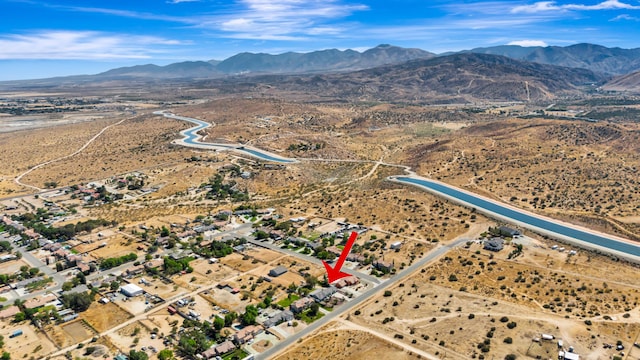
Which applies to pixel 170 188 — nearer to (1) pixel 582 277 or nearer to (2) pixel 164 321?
(2) pixel 164 321

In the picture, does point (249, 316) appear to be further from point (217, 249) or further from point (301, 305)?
point (217, 249)

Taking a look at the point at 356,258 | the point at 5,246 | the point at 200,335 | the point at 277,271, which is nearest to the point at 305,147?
the point at 356,258

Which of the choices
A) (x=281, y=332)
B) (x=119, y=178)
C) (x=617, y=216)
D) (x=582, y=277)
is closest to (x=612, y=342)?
(x=582, y=277)

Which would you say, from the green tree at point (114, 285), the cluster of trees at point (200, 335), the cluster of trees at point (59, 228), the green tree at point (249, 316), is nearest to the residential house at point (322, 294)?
the green tree at point (249, 316)

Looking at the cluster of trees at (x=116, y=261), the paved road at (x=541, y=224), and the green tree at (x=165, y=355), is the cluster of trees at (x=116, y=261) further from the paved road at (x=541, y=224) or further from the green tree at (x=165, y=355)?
the paved road at (x=541, y=224)

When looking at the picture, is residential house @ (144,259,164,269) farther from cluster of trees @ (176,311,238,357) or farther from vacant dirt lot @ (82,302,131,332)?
cluster of trees @ (176,311,238,357)

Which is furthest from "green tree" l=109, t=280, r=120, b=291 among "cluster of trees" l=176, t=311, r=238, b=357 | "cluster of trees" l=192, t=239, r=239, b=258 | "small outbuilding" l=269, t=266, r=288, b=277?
"small outbuilding" l=269, t=266, r=288, b=277
